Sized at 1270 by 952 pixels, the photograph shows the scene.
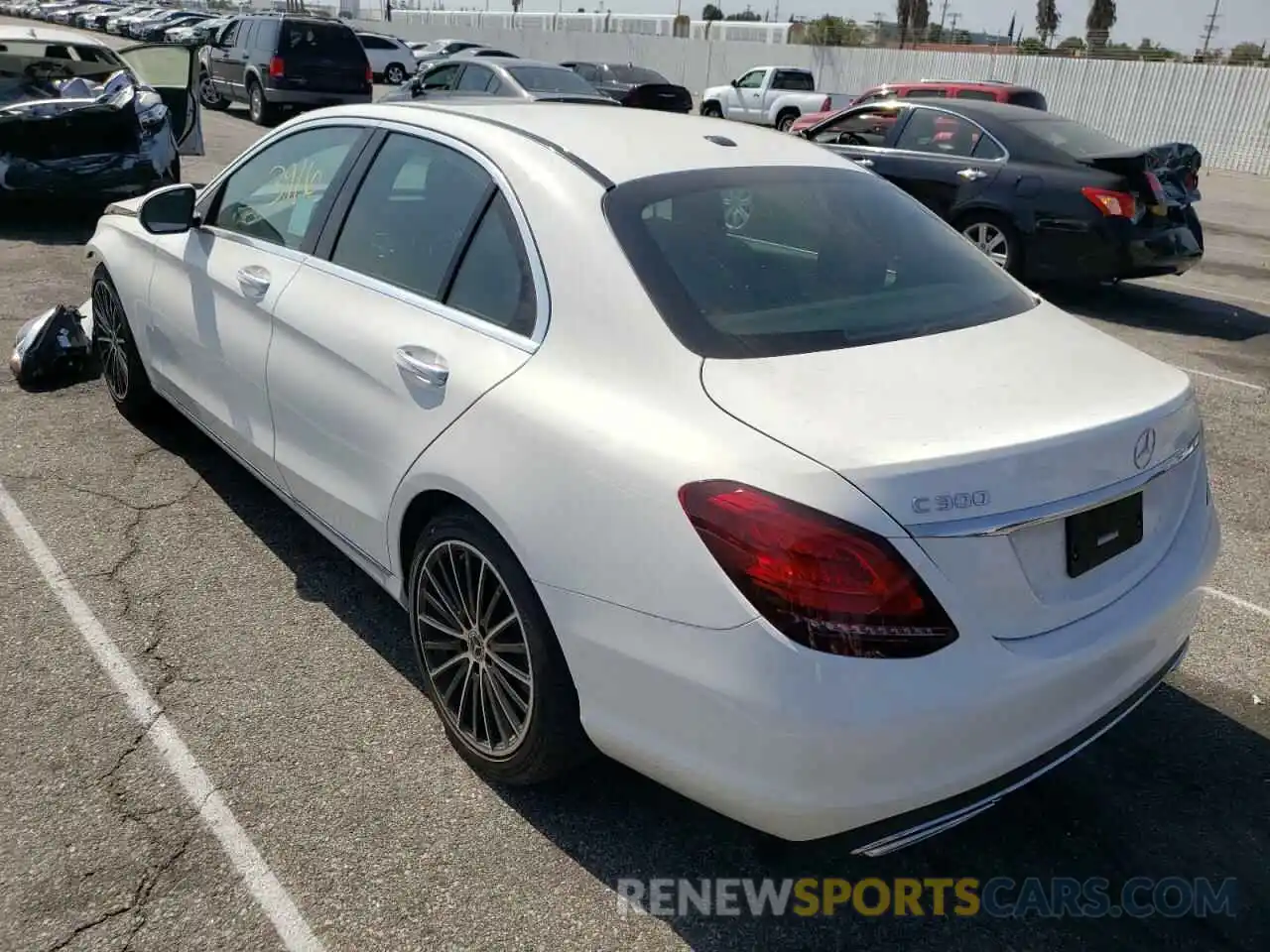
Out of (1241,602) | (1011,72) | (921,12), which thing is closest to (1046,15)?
(921,12)

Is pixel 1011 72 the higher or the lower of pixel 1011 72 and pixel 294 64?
the higher

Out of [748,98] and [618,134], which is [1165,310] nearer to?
[618,134]

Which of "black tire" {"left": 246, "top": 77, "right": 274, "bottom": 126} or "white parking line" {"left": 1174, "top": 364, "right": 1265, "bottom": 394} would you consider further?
"black tire" {"left": 246, "top": 77, "right": 274, "bottom": 126}

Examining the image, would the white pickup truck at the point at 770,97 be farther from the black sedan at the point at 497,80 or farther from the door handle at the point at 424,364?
the door handle at the point at 424,364

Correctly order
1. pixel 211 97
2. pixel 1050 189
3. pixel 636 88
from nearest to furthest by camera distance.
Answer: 1. pixel 1050 189
2. pixel 636 88
3. pixel 211 97

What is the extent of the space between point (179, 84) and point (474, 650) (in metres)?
10.6

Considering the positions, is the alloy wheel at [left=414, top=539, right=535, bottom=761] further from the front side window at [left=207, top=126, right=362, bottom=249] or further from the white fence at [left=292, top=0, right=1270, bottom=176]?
the white fence at [left=292, top=0, right=1270, bottom=176]

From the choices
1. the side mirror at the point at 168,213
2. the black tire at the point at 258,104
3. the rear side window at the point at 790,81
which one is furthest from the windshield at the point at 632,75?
the side mirror at the point at 168,213

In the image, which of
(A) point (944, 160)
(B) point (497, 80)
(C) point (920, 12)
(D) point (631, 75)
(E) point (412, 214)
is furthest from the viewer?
(C) point (920, 12)

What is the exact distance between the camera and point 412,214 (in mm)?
3219

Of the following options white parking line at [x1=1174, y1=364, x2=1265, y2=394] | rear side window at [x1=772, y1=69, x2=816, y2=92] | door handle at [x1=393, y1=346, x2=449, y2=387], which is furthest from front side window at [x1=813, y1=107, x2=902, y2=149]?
rear side window at [x1=772, y1=69, x2=816, y2=92]

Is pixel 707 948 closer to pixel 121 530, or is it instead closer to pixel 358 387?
pixel 358 387

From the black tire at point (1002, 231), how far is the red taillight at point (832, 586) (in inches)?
289

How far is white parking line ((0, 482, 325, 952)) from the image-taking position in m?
2.41
